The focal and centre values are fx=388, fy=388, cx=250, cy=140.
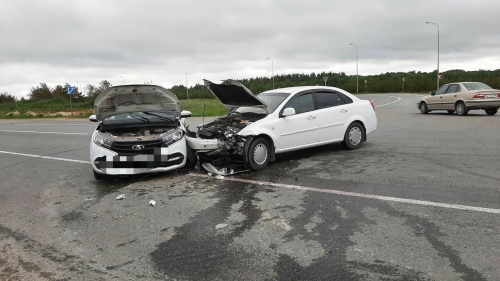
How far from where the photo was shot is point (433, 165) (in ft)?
24.1

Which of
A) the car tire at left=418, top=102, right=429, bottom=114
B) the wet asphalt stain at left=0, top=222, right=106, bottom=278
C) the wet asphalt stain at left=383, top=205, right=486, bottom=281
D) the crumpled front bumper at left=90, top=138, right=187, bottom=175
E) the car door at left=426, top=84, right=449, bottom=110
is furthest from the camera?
the car tire at left=418, top=102, right=429, bottom=114

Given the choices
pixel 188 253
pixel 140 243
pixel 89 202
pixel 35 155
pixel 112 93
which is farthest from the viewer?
pixel 35 155

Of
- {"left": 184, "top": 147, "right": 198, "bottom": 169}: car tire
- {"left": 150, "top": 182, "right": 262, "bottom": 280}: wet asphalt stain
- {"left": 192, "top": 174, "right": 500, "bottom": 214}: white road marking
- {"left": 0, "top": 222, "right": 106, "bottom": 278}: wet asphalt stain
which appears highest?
{"left": 184, "top": 147, "right": 198, "bottom": 169}: car tire

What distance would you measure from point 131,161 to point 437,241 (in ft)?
16.2

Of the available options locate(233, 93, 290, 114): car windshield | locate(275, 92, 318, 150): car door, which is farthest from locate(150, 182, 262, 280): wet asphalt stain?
locate(233, 93, 290, 114): car windshield

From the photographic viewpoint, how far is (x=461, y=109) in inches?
701

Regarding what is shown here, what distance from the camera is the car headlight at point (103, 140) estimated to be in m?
6.92

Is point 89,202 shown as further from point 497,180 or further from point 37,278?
point 497,180

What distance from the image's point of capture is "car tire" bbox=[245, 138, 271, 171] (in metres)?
7.33

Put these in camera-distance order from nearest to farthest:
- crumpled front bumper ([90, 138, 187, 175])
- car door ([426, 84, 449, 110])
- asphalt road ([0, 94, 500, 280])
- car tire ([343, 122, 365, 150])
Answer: asphalt road ([0, 94, 500, 280]) < crumpled front bumper ([90, 138, 187, 175]) < car tire ([343, 122, 365, 150]) < car door ([426, 84, 449, 110])

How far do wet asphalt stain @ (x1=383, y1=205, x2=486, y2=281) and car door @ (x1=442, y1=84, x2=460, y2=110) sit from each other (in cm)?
1550

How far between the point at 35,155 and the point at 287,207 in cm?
891

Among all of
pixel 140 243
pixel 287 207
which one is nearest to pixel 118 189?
pixel 140 243

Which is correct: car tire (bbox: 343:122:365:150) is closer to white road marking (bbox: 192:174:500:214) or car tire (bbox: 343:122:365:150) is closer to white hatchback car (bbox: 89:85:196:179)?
white road marking (bbox: 192:174:500:214)
